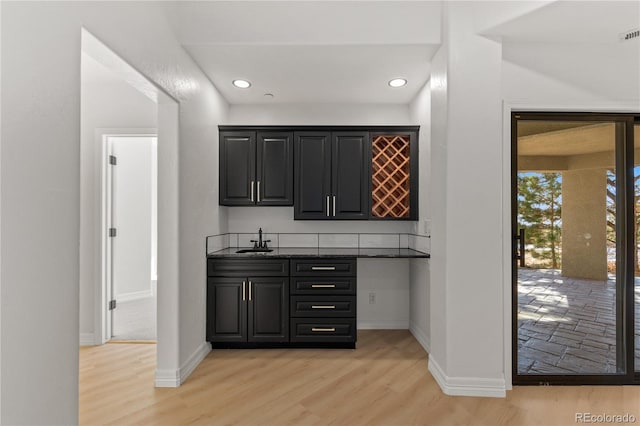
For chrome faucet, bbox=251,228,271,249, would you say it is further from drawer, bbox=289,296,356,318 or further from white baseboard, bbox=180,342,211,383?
white baseboard, bbox=180,342,211,383

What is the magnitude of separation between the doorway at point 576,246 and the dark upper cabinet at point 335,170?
150cm

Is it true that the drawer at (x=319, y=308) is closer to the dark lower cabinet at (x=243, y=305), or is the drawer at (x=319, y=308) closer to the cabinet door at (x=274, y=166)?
the dark lower cabinet at (x=243, y=305)

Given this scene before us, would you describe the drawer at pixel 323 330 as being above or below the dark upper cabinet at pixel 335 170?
below

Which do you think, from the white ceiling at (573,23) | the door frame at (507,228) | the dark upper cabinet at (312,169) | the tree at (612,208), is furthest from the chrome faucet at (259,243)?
the tree at (612,208)

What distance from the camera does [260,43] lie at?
8.79 feet

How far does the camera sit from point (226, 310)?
3277mm

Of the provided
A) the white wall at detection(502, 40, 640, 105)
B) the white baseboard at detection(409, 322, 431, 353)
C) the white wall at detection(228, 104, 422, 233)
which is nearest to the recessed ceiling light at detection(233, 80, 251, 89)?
the white wall at detection(228, 104, 422, 233)

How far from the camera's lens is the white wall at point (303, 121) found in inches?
158

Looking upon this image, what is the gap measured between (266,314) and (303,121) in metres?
2.21

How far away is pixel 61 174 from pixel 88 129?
246 centimetres

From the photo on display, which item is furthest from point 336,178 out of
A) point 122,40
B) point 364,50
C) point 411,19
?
point 122,40

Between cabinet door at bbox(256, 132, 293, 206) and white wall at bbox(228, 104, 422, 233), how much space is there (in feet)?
1.18

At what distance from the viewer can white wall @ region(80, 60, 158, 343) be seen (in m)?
3.48

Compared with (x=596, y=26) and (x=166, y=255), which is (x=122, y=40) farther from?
(x=596, y=26)
